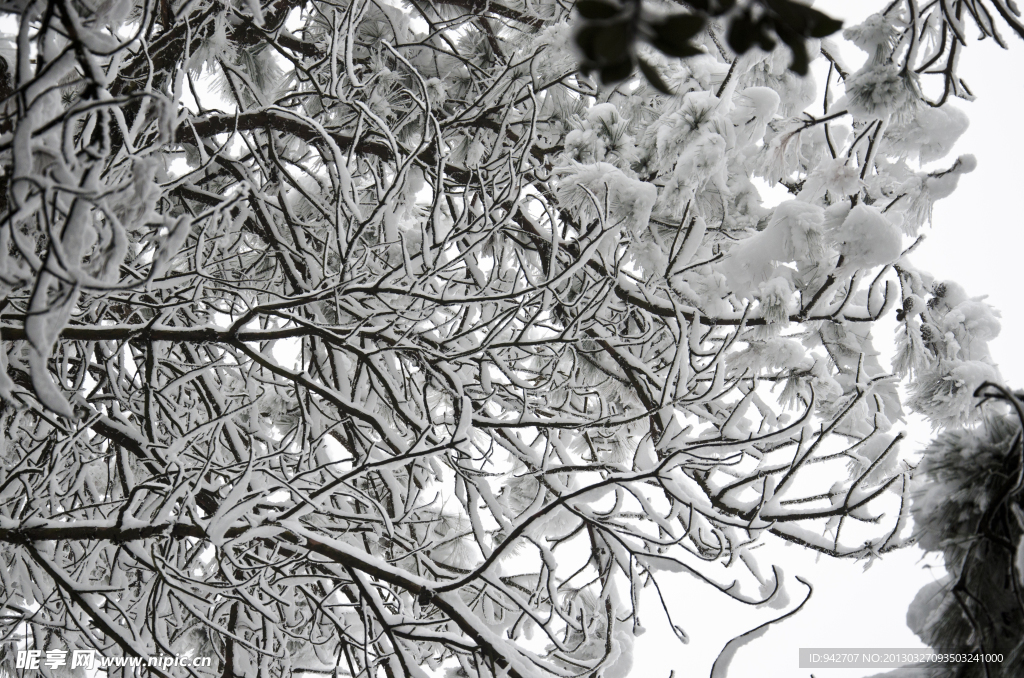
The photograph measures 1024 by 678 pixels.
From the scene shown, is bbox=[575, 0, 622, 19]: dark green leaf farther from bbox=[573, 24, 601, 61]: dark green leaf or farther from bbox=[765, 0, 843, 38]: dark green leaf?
bbox=[765, 0, 843, 38]: dark green leaf

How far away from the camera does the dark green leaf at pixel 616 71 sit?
65 cm

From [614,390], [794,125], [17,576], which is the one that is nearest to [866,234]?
[794,125]

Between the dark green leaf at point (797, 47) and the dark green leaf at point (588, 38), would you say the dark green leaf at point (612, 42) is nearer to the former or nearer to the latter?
the dark green leaf at point (588, 38)

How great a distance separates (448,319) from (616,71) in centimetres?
215

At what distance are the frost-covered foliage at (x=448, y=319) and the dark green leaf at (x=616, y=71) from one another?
0.80 m

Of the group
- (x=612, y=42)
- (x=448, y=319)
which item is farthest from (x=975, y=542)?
(x=448, y=319)

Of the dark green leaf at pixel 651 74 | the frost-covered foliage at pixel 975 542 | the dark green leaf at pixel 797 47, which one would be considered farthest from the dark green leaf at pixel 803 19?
the frost-covered foliage at pixel 975 542

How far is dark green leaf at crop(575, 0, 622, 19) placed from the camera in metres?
0.69

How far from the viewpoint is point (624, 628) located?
3006mm

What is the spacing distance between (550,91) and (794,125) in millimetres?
1242

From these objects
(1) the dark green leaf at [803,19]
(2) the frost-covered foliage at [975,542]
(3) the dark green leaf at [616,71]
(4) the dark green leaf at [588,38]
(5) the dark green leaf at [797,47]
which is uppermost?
(1) the dark green leaf at [803,19]

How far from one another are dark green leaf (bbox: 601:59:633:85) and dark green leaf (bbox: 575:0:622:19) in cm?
7

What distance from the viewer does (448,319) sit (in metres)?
2.77

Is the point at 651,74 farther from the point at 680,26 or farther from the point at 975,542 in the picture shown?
the point at 975,542
